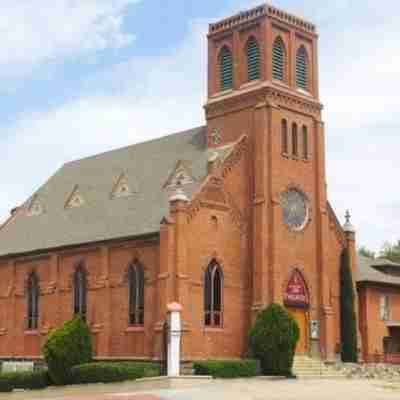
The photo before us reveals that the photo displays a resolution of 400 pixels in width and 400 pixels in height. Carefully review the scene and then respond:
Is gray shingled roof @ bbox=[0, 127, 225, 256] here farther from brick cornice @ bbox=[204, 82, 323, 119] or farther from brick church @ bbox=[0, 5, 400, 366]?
brick cornice @ bbox=[204, 82, 323, 119]

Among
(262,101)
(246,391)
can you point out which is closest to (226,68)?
(262,101)

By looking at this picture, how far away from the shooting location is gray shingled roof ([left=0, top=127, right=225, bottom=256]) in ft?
166

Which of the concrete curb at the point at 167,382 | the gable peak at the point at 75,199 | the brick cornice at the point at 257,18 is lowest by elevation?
the concrete curb at the point at 167,382

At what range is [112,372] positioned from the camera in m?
42.4

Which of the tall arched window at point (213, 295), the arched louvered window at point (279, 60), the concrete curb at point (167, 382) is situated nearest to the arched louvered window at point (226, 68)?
the arched louvered window at point (279, 60)

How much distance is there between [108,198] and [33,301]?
7.70m

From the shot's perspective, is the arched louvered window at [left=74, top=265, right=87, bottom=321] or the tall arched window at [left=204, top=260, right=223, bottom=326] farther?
the arched louvered window at [left=74, top=265, right=87, bottom=321]

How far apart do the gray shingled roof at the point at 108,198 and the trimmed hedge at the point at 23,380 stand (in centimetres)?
861

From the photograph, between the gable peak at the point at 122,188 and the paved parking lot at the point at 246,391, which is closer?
the paved parking lot at the point at 246,391

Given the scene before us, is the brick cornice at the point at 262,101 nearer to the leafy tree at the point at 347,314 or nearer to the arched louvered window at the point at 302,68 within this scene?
the arched louvered window at the point at 302,68

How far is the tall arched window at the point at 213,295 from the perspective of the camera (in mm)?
46688

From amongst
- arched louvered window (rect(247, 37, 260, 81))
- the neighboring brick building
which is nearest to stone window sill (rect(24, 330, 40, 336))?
arched louvered window (rect(247, 37, 260, 81))

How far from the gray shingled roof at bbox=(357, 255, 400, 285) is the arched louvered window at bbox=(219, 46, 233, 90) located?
1485cm

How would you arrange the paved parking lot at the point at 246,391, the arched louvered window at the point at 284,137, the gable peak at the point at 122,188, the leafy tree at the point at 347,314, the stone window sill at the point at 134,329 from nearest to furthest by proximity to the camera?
the paved parking lot at the point at 246,391 → the stone window sill at the point at 134,329 → the arched louvered window at the point at 284,137 → the leafy tree at the point at 347,314 → the gable peak at the point at 122,188
